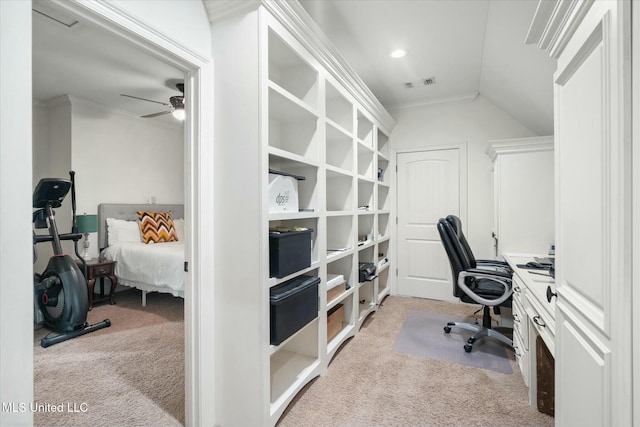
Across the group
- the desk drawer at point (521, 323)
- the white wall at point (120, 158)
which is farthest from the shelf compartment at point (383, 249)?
the white wall at point (120, 158)

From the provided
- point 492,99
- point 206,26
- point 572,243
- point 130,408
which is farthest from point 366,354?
point 492,99

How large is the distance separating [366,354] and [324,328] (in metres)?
0.55

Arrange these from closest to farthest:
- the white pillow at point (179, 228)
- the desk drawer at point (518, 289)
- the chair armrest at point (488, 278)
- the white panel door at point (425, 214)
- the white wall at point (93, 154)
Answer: the desk drawer at point (518, 289), the chair armrest at point (488, 278), the white wall at point (93, 154), the white panel door at point (425, 214), the white pillow at point (179, 228)

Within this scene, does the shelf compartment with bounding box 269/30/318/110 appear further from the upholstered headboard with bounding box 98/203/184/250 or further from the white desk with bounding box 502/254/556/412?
the upholstered headboard with bounding box 98/203/184/250

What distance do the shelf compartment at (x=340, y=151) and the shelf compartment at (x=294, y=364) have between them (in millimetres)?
1398

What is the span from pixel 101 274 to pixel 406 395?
12.0 feet

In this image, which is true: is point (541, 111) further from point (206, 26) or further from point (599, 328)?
point (206, 26)

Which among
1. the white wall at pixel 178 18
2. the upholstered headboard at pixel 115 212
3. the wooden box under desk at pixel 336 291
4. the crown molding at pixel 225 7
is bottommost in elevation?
the wooden box under desk at pixel 336 291

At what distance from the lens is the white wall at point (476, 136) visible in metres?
3.59

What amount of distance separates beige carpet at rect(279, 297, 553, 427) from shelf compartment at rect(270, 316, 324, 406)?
0.36 feet

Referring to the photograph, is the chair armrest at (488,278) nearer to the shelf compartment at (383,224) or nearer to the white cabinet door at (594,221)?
the white cabinet door at (594,221)

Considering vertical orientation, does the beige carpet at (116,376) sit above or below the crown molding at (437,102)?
below

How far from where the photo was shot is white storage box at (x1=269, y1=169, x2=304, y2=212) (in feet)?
5.51

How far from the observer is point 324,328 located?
2123mm
